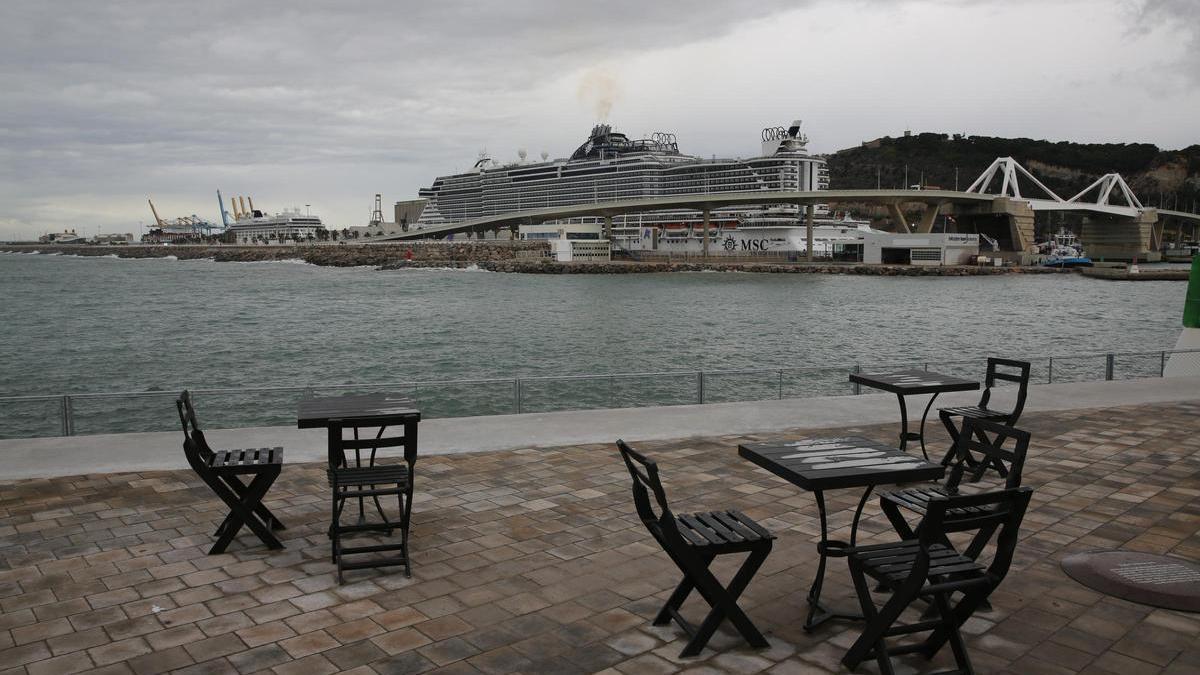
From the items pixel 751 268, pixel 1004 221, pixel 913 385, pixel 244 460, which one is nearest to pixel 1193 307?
pixel 913 385

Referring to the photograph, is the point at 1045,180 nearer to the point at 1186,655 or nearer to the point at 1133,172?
the point at 1133,172

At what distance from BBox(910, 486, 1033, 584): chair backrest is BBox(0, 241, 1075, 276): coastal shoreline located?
249ft

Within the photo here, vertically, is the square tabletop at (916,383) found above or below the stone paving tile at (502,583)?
above

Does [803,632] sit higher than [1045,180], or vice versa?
[1045,180]

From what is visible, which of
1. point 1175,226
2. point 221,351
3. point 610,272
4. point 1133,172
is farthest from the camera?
point 1133,172

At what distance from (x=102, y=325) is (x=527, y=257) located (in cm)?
6306

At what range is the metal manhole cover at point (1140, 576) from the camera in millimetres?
4016

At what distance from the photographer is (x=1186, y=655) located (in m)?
3.48

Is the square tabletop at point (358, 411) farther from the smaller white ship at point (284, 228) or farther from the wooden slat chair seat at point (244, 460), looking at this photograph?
the smaller white ship at point (284, 228)

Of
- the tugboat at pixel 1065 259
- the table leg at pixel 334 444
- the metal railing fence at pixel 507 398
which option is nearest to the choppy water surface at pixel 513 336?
the metal railing fence at pixel 507 398

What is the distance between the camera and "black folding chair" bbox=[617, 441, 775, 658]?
3.36 m

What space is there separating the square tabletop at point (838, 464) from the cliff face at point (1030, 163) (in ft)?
570

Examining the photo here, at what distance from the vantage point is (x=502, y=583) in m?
4.25

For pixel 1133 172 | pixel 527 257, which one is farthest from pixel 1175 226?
pixel 527 257
